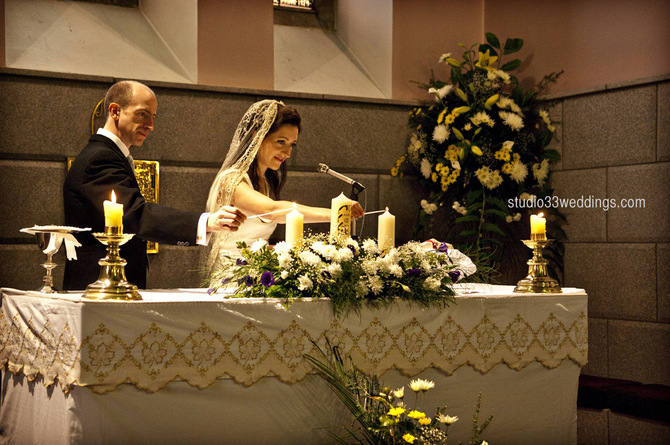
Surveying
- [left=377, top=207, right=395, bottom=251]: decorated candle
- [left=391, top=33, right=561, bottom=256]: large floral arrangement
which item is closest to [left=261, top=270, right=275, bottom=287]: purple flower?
[left=377, top=207, right=395, bottom=251]: decorated candle

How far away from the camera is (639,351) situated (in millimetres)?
5078

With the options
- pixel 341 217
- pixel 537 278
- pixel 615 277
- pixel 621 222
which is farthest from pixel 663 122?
pixel 341 217

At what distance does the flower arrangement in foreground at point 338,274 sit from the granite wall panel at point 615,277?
2.48 meters

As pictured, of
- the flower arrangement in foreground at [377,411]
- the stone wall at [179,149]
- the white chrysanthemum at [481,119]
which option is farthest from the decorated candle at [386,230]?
the white chrysanthemum at [481,119]

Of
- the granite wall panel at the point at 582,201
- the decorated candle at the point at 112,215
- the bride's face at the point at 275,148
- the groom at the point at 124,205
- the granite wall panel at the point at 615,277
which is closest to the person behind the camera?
the decorated candle at the point at 112,215

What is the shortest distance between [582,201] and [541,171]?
13.8 inches

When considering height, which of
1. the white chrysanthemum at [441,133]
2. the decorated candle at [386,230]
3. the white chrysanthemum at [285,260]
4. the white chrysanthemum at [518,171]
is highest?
the white chrysanthemum at [441,133]

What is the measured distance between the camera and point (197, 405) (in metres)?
2.57

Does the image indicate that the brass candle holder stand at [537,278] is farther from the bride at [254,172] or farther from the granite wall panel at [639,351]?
the granite wall panel at [639,351]

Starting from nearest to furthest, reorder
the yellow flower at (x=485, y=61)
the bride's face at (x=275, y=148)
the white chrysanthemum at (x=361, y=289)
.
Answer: the white chrysanthemum at (x=361, y=289) → the bride's face at (x=275, y=148) → the yellow flower at (x=485, y=61)

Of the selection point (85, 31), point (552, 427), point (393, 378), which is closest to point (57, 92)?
point (85, 31)

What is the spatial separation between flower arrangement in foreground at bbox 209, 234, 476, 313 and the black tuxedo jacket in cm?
26

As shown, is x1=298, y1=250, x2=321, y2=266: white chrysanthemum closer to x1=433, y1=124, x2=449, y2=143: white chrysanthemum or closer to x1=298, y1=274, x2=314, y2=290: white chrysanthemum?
x1=298, y1=274, x2=314, y2=290: white chrysanthemum

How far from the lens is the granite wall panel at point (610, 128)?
5078 millimetres
